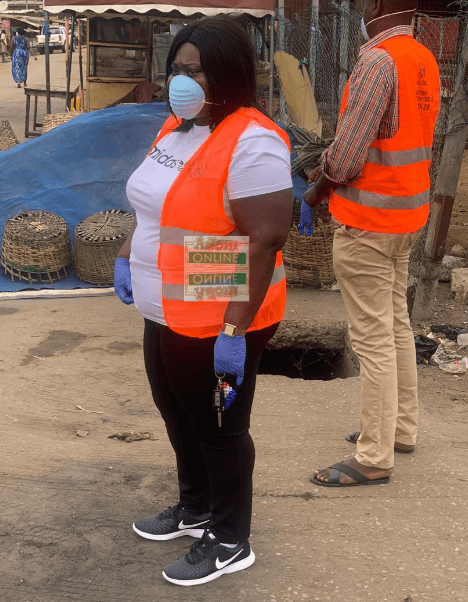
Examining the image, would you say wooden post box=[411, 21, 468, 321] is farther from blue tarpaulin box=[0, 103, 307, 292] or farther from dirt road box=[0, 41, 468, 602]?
blue tarpaulin box=[0, 103, 307, 292]

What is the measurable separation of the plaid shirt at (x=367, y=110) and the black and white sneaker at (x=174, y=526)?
1444 millimetres

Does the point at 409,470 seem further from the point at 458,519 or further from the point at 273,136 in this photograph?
the point at 273,136

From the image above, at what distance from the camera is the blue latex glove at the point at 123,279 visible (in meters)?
2.83

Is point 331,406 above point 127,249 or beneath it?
beneath

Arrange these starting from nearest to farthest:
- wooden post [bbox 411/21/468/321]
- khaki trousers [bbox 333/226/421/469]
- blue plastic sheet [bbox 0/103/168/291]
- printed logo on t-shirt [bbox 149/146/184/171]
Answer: printed logo on t-shirt [bbox 149/146/184/171], khaki trousers [bbox 333/226/421/469], wooden post [bbox 411/21/468/321], blue plastic sheet [bbox 0/103/168/291]

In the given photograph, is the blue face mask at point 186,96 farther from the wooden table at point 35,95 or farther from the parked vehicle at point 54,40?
the parked vehicle at point 54,40

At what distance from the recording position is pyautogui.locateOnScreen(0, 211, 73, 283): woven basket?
6.94 meters

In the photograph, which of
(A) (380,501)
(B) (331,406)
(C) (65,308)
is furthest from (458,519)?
(C) (65,308)

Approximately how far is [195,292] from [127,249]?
0.50 meters

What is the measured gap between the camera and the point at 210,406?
250 centimetres

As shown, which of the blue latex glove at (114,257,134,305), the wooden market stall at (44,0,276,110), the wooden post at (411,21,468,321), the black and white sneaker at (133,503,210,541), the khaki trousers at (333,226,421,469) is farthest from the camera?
the wooden market stall at (44,0,276,110)

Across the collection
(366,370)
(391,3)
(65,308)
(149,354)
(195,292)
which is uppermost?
(391,3)

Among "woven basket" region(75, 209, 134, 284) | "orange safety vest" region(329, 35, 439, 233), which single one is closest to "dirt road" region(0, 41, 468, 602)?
"orange safety vest" region(329, 35, 439, 233)

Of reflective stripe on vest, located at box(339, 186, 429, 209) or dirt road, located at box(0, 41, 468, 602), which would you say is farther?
reflective stripe on vest, located at box(339, 186, 429, 209)
